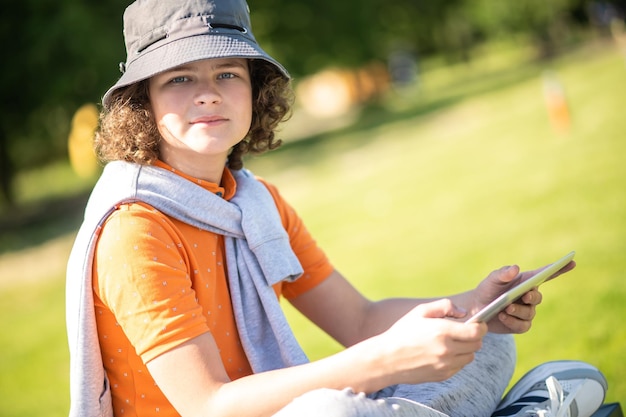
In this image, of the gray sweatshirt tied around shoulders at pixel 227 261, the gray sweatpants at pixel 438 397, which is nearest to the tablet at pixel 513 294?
the gray sweatpants at pixel 438 397

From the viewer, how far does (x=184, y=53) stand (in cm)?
213

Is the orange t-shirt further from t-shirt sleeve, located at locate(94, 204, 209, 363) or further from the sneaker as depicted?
the sneaker

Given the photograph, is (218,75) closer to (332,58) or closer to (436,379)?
(436,379)

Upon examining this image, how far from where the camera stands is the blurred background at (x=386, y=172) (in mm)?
5441

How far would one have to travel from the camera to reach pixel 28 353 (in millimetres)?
6363

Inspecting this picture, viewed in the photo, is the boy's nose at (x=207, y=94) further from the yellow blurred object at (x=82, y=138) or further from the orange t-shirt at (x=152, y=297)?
the yellow blurred object at (x=82, y=138)

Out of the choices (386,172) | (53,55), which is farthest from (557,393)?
(53,55)

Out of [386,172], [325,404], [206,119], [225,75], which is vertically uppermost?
[225,75]

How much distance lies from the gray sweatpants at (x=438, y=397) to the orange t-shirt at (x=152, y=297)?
40 cm

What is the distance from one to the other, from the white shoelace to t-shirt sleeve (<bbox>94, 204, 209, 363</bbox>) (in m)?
0.99

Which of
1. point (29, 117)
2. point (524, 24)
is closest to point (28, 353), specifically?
point (29, 117)

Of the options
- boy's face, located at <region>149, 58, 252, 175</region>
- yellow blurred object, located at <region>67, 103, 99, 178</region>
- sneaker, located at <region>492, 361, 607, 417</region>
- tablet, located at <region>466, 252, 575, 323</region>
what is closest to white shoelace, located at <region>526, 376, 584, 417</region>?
sneaker, located at <region>492, 361, 607, 417</region>

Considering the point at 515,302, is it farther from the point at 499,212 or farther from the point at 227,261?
the point at 499,212

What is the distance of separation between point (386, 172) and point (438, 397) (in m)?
10.2
